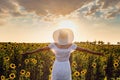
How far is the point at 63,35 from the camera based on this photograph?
21.4ft

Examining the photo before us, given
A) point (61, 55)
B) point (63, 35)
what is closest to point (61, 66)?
point (61, 55)

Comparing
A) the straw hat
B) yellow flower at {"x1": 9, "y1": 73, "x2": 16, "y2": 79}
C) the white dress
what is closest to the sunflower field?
yellow flower at {"x1": 9, "y1": 73, "x2": 16, "y2": 79}

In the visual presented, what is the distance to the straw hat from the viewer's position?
6527 millimetres

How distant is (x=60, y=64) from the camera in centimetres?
677

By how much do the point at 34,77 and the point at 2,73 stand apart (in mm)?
954

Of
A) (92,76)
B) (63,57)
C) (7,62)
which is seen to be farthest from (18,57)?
(63,57)

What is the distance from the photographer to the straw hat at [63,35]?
653 centimetres

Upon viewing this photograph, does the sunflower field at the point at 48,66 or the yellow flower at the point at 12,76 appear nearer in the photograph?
the yellow flower at the point at 12,76

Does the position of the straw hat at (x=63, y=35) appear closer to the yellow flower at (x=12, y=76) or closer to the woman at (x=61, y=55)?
the woman at (x=61, y=55)

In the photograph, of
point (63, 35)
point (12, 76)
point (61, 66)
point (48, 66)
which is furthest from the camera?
point (48, 66)

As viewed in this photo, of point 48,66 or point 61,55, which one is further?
point 48,66

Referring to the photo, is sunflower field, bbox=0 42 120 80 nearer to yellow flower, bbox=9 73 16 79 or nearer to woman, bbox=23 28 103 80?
yellow flower, bbox=9 73 16 79

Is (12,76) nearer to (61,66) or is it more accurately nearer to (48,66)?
(48,66)

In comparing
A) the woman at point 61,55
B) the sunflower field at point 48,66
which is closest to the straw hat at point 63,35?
the woman at point 61,55
